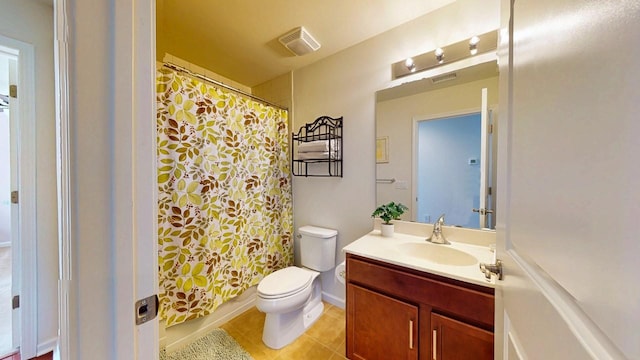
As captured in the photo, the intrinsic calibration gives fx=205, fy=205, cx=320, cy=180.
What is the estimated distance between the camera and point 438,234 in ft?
4.59

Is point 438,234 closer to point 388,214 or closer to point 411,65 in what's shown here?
point 388,214

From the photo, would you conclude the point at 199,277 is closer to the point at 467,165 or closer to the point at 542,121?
the point at 542,121

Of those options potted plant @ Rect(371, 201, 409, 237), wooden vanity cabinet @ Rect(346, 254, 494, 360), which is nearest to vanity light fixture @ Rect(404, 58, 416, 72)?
potted plant @ Rect(371, 201, 409, 237)

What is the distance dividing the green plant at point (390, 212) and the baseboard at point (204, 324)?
4.68 ft

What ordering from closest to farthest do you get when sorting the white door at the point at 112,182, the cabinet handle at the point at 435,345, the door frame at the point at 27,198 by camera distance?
the white door at the point at 112,182 < the cabinet handle at the point at 435,345 < the door frame at the point at 27,198

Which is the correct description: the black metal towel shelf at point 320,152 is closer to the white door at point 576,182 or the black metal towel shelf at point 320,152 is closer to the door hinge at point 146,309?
the white door at point 576,182

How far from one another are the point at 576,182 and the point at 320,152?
64.9 inches

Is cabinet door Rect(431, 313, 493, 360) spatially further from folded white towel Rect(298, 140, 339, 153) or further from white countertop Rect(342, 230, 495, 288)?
folded white towel Rect(298, 140, 339, 153)

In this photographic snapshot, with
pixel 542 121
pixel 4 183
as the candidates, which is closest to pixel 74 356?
pixel 542 121

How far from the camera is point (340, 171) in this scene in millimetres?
1931

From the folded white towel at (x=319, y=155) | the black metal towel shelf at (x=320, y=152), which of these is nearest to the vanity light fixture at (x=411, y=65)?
the black metal towel shelf at (x=320, y=152)

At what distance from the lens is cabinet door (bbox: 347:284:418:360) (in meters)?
1.10

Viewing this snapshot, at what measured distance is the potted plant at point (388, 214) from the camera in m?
1.54

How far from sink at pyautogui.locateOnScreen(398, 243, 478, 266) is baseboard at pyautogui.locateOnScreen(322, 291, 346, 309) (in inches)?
36.8
